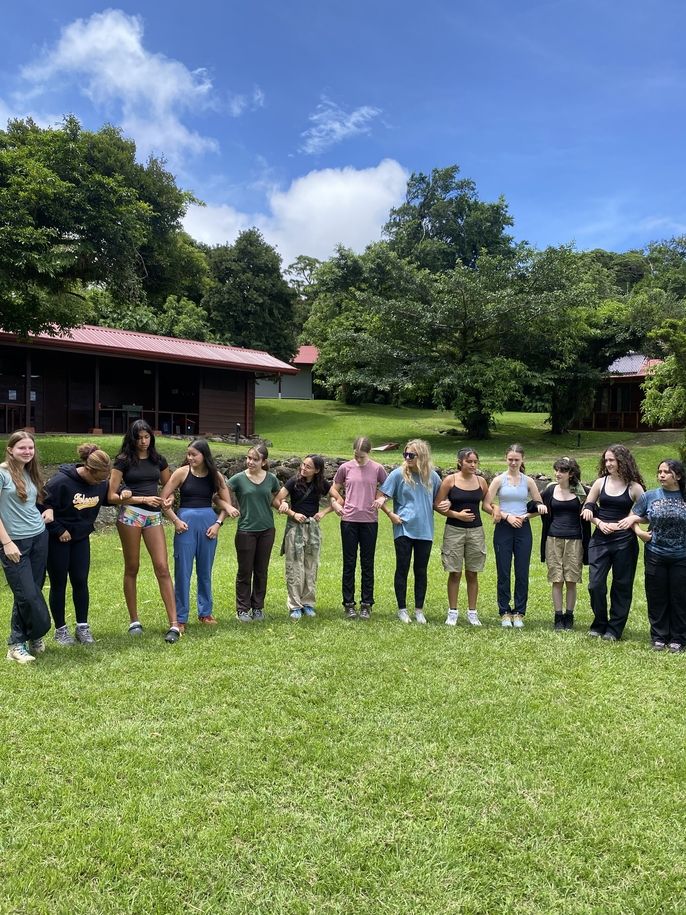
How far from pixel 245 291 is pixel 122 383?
1272 centimetres

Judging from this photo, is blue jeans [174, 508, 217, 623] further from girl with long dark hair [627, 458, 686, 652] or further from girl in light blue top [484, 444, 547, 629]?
girl with long dark hair [627, 458, 686, 652]

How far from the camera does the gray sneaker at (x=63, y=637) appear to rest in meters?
5.02

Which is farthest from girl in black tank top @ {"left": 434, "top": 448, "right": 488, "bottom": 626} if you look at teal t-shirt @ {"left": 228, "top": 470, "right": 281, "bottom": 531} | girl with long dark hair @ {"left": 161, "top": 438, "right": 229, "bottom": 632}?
girl with long dark hair @ {"left": 161, "top": 438, "right": 229, "bottom": 632}

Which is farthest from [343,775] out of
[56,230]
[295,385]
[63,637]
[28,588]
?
[295,385]

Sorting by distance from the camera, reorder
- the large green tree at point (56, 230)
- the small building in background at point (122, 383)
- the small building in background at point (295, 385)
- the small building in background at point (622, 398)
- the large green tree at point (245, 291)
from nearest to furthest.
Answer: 1. the large green tree at point (56, 230)
2. the small building in background at point (122, 383)
3. the small building in background at point (622, 398)
4. the large green tree at point (245, 291)
5. the small building in background at point (295, 385)

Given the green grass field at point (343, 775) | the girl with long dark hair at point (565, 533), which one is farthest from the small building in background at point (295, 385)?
the green grass field at point (343, 775)

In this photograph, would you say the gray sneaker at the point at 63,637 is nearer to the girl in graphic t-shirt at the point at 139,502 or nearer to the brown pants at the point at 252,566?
the girl in graphic t-shirt at the point at 139,502

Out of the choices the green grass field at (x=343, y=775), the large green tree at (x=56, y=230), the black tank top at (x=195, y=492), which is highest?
the large green tree at (x=56, y=230)

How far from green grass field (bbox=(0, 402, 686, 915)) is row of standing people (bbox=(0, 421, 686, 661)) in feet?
1.43

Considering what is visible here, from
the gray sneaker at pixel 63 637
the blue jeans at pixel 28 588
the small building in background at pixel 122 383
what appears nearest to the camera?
the blue jeans at pixel 28 588

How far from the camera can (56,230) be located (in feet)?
43.1

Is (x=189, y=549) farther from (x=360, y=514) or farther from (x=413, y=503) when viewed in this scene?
(x=413, y=503)

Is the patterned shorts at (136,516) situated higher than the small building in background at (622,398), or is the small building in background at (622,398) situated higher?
the small building in background at (622,398)

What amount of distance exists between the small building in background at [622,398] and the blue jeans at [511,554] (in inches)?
1009
